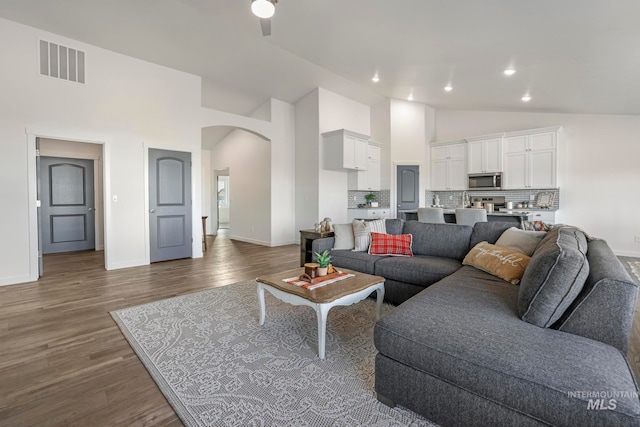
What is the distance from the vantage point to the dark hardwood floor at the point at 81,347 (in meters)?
1.65

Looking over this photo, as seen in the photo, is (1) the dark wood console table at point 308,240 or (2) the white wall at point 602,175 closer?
(1) the dark wood console table at point 308,240

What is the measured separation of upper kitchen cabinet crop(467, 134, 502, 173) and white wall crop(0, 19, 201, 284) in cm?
622

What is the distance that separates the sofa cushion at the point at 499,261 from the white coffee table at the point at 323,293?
980 mm

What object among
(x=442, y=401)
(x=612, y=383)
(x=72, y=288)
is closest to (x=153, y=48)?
(x=72, y=288)

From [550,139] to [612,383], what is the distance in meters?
6.58

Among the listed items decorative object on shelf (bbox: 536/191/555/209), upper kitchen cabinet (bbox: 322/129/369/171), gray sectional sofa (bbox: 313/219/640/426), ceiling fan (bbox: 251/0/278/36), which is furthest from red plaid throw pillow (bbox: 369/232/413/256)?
decorative object on shelf (bbox: 536/191/555/209)

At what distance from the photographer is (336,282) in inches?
98.7

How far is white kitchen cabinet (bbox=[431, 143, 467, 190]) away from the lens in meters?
7.40

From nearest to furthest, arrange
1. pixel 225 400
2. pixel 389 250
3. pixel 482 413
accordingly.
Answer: pixel 482 413 < pixel 225 400 < pixel 389 250

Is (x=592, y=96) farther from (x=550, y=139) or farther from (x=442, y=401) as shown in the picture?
(x=442, y=401)

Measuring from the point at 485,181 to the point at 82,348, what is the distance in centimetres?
768

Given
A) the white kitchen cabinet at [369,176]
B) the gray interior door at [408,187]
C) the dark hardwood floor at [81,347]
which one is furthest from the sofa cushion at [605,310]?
the gray interior door at [408,187]

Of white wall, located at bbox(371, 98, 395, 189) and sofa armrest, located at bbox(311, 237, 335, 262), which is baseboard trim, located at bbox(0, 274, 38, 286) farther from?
white wall, located at bbox(371, 98, 395, 189)

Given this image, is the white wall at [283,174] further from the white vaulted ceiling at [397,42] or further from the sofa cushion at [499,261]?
the sofa cushion at [499,261]
